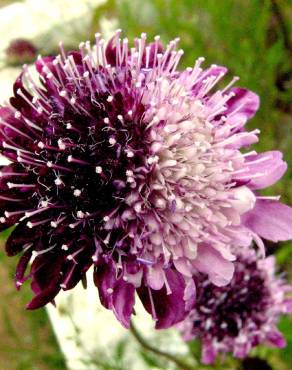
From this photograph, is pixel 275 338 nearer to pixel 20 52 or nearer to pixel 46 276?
pixel 46 276

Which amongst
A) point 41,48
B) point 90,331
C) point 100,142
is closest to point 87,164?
point 100,142

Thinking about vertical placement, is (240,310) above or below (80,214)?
below

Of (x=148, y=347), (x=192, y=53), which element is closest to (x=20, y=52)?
(x=192, y=53)

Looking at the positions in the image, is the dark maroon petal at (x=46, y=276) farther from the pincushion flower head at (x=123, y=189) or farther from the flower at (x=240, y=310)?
the flower at (x=240, y=310)

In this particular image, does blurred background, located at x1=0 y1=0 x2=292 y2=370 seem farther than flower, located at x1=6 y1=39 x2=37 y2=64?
No

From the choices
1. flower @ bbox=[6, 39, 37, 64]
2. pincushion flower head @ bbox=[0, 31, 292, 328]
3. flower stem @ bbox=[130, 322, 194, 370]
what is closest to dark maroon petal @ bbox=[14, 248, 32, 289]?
pincushion flower head @ bbox=[0, 31, 292, 328]

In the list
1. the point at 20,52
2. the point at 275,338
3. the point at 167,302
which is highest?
the point at 20,52

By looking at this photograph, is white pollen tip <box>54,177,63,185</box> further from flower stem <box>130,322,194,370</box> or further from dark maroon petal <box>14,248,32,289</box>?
flower stem <box>130,322,194,370</box>

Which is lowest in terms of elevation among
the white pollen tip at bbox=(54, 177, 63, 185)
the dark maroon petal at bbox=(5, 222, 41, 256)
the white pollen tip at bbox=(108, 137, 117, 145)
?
the dark maroon petal at bbox=(5, 222, 41, 256)
